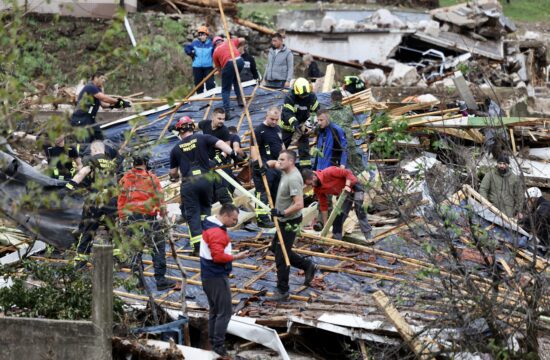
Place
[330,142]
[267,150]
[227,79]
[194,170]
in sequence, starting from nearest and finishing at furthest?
[194,170], [330,142], [267,150], [227,79]

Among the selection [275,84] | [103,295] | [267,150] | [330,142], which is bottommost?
[275,84]

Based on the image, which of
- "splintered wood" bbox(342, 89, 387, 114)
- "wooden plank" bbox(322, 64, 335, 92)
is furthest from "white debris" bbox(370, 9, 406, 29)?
"splintered wood" bbox(342, 89, 387, 114)

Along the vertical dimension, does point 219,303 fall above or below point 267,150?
above

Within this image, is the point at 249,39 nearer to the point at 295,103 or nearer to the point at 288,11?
the point at 288,11

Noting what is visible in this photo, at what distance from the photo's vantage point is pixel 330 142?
1527 centimetres

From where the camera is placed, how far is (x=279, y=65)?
2041cm

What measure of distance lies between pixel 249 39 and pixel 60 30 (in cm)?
498

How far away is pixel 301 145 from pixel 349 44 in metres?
13.9

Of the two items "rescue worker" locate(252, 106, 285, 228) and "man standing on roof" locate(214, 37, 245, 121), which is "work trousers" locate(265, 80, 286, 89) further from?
"rescue worker" locate(252, 106, 285, 228)

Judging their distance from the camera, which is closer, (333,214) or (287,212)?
(287,212)

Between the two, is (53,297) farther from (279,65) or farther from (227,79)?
(279,65)

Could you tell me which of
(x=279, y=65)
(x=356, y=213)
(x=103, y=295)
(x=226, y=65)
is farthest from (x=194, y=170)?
(x=279, y=65)

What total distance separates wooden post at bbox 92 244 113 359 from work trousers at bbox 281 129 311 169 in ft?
22.1

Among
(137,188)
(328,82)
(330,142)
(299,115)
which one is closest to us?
(137,188)
